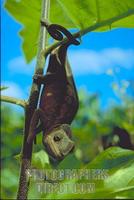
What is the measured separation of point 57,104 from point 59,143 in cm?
13

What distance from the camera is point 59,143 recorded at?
109 cm

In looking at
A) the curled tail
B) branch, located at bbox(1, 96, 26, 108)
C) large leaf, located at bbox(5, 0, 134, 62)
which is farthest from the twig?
large leaf, located at bbox(5, 0, 134, 62)

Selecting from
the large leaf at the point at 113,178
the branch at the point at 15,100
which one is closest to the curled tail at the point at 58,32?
the branch at the point at 15,100

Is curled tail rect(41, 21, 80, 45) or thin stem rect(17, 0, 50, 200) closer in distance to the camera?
thin stem rect(17, 0, 50, 200)

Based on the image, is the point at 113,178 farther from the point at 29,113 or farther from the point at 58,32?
the point at 58,32

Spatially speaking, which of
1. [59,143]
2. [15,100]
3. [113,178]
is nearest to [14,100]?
[15,100]

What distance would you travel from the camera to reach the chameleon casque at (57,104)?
1.09 m

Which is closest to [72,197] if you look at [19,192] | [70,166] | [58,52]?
[19,192]

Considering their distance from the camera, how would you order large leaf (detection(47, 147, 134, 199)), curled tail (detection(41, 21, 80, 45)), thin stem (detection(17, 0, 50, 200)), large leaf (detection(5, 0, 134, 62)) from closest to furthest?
large leaf (detection(47, 147, 134, 199))
thin stem (detection(17, 0, 50, 200))
curled tail (detection(41, 21, 80, 45))
large leaf (detection(5, 0, 134, 62))

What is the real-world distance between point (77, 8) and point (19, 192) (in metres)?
0.66

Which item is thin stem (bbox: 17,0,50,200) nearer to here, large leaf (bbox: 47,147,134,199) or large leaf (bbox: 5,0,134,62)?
large leaf (bbox: 47,147,134,199)

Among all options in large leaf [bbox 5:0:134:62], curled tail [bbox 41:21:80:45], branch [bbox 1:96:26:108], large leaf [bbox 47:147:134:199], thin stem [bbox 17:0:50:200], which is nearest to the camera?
large leaf [bbox 47:147:134:199]

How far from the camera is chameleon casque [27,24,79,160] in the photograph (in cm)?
109

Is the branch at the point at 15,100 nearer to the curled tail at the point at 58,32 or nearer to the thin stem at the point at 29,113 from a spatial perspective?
the thin stem at the point at 29,113
